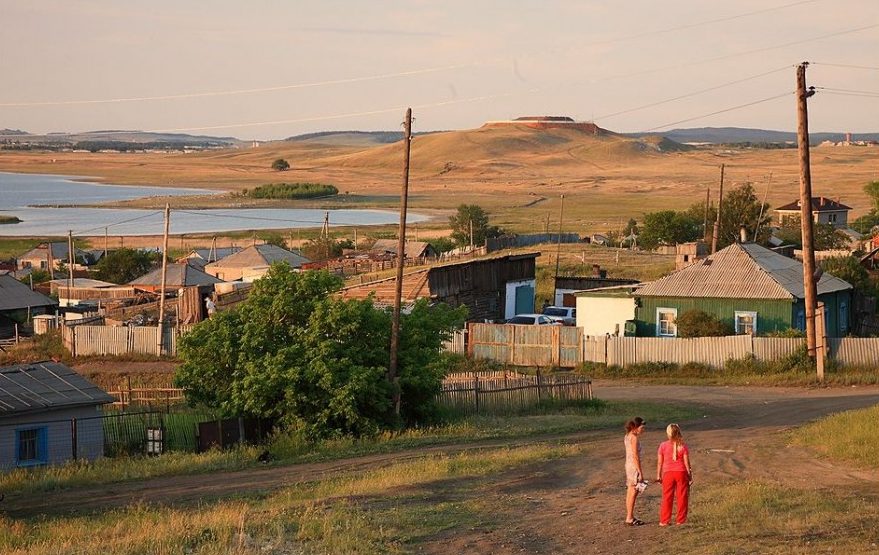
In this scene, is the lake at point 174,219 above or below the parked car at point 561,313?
above

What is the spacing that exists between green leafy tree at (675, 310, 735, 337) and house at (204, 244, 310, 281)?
3173 centimetres

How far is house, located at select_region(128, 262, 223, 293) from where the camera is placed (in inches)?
2494

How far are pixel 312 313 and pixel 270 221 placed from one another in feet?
382

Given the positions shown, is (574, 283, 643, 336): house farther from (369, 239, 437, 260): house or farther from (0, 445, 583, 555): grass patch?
(369, 239, 437, 260): house

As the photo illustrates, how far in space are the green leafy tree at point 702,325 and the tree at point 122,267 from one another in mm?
40338

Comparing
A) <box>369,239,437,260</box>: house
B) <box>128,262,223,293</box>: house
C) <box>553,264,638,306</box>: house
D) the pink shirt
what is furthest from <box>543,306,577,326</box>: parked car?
the pink shirt

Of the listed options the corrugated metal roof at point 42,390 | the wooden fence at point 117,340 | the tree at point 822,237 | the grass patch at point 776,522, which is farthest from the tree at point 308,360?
the tree at point 822,237

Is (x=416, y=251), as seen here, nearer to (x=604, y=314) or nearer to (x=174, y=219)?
(x=604, y=314)

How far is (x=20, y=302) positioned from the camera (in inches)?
2308

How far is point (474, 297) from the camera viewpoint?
2034 inches

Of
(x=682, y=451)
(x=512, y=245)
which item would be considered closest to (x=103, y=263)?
(x=512, y=245)

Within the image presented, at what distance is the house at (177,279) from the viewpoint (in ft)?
208

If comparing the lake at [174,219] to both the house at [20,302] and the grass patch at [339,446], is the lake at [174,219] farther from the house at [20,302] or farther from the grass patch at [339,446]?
the grass patch at [339,446]

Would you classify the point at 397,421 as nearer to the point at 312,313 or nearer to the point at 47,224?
the point at 312,313
